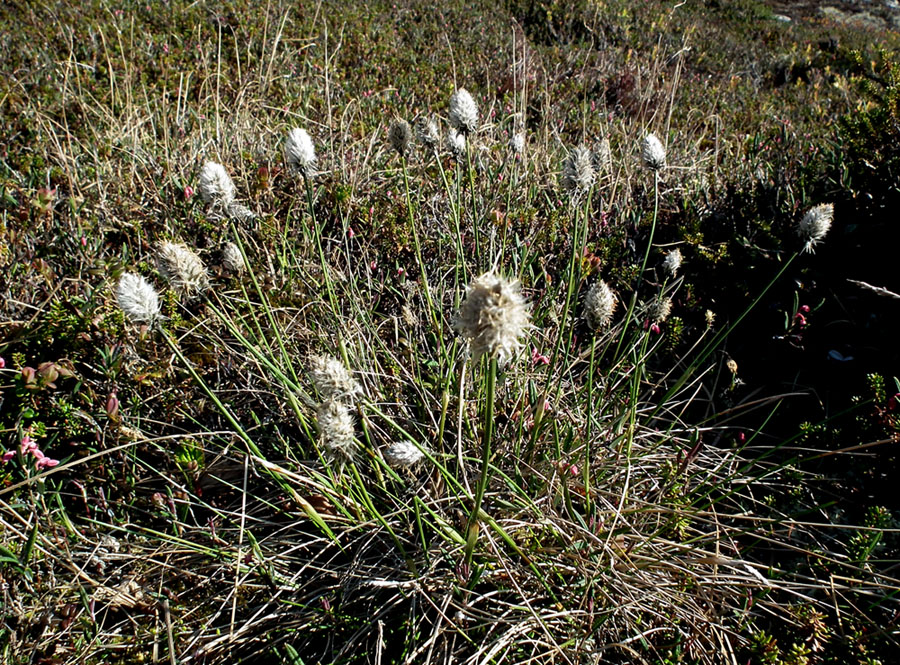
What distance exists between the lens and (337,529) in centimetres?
204

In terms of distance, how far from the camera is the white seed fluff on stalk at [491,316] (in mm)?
1098

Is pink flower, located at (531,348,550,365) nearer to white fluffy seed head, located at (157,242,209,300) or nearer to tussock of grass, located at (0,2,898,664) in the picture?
tussock of grass, located at (0,2,898,664)

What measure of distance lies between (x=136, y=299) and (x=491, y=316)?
37.1 inches

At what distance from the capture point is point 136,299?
1459 millimetres

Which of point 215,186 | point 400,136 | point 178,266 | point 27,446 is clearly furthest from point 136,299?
point 400,136

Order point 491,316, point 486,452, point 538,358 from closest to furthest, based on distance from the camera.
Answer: point 491,316
point 486,452
point 538,358

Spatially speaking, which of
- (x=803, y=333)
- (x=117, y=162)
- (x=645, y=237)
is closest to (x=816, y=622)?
(x=803, y=333)

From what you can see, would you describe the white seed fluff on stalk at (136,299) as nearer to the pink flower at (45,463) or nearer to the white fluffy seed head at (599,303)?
the pink flower at (45,463)

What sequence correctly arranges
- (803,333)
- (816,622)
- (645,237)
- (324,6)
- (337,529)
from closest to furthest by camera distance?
(816,622) < (337,529) < (803,333) < (645,237) < (324,6)

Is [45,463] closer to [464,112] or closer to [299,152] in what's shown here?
[299,152]

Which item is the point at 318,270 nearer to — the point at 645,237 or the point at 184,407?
the point at 184,407

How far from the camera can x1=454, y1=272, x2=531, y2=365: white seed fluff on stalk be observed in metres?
1.10

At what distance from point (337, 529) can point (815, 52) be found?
31.2ft

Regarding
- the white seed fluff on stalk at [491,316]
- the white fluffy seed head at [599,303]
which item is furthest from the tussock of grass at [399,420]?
the white fluffy seed head at [599,303]
